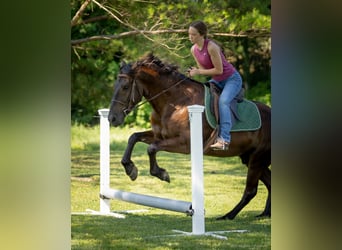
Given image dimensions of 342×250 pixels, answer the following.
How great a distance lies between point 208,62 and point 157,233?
97cm

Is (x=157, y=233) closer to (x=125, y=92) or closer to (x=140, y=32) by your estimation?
(x=125, y=92)

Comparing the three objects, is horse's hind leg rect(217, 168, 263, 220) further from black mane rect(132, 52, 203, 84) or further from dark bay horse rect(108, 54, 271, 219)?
black mane rect(132, 52, 203, 84)

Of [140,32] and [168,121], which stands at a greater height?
[140,32]

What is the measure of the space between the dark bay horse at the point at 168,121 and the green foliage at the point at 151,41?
55mm

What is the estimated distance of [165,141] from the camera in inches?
169

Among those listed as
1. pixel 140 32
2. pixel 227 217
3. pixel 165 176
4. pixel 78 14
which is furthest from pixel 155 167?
pixel 78 14

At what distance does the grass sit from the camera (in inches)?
166

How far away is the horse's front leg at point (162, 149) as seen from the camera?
14.0 feet

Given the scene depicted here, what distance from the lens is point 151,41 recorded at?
4.31 metres
